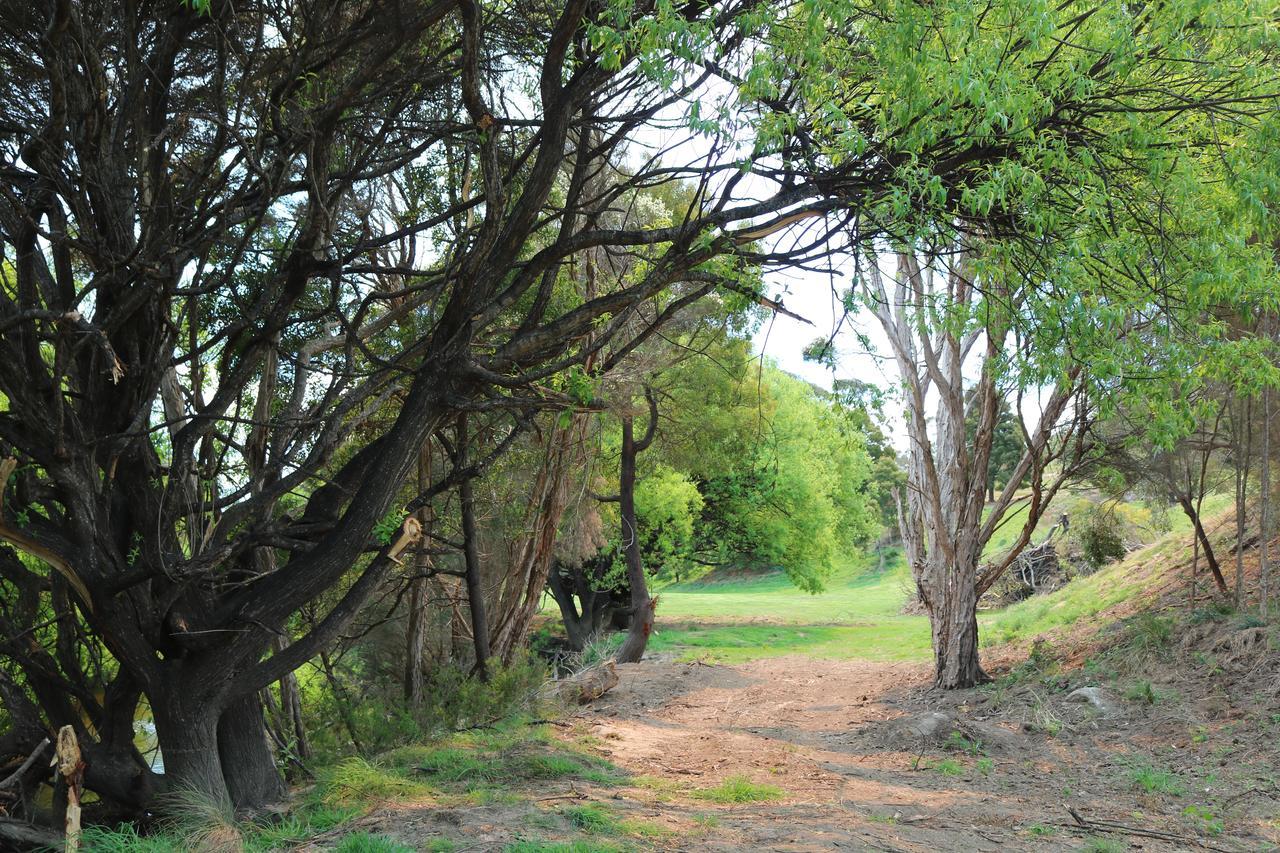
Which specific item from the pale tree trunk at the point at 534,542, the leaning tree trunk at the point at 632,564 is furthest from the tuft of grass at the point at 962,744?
the leaning tree trunk at the point at 632,564

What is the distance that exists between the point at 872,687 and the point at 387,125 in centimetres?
1087

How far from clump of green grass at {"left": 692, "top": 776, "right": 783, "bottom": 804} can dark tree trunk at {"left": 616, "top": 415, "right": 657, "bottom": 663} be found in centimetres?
886

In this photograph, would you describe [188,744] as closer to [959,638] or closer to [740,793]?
[740,793]

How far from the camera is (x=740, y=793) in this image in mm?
6996

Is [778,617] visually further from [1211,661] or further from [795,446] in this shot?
[1211,661]

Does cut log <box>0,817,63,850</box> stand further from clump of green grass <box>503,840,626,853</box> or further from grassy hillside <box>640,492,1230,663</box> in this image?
grassy hillside <box>640,492,1230,663</box>

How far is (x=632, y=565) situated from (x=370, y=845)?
11997 millimetres

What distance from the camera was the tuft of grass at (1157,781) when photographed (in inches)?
282

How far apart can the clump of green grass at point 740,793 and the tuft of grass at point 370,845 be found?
2.74 meters

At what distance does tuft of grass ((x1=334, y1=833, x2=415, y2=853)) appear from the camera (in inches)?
192

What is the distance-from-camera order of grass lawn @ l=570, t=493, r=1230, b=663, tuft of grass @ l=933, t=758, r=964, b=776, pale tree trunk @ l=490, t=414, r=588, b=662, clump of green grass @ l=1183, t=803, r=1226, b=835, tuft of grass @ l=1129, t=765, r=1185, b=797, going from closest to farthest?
1. clump of green grass @ l=1183, t=803, r=1226, b=835
2. tuft of grass @ l=1129, t=765, r=1185, b=797
3. tuft of grass @ l=933, t=758, r=964, b=776
4. pale tree trunk @ l=490, t=414, r=588, b=662
5. grass lawn @ l=570, t=493, r=1230, b=663

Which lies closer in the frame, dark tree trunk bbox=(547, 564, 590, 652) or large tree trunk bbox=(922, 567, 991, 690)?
large tree trunk bbox=(922, 567, 991, 690)

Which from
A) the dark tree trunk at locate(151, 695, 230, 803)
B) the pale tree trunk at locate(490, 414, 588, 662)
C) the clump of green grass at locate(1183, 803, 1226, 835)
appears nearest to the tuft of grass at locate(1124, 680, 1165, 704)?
the clump of green grass at locate(1183, 803, 1226, 835)

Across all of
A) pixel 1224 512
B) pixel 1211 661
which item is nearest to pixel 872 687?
pixel 1211 661
